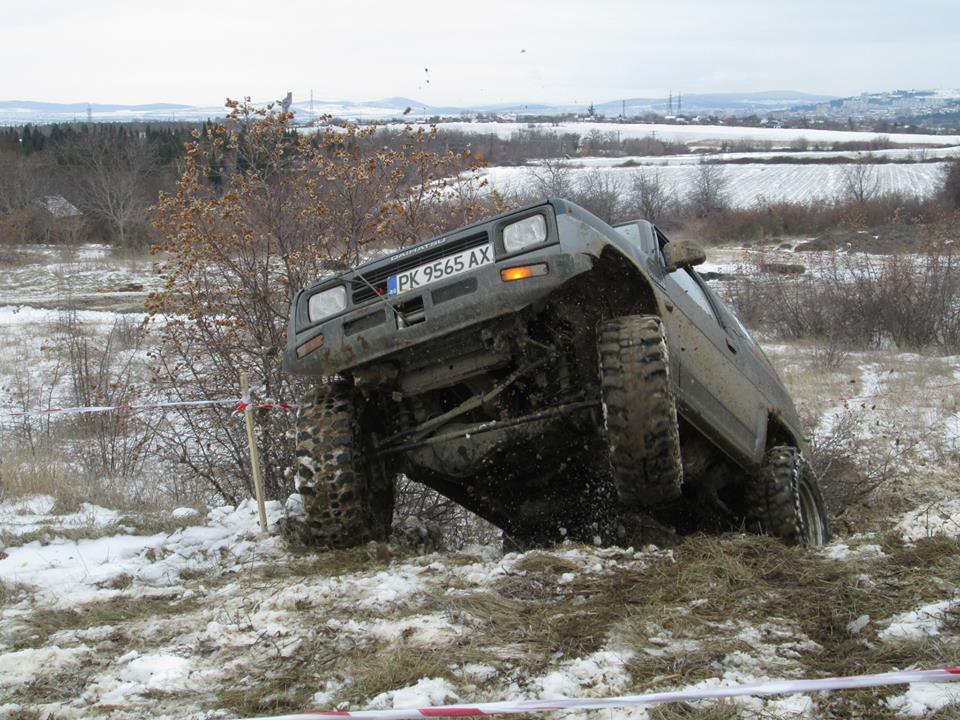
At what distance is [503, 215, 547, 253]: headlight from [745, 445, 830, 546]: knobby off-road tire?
2343 millimetres

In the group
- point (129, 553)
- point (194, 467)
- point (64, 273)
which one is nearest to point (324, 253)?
point (194, 467)

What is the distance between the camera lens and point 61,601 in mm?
4703

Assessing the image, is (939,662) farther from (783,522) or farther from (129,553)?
(129,553)

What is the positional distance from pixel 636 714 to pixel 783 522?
332cm

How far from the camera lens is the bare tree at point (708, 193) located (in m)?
48.3

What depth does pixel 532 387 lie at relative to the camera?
17.8 ft

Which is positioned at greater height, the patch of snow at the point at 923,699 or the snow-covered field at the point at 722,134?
the snow-covered field at the point at 722,134

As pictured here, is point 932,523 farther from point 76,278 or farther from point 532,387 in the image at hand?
point 76,278

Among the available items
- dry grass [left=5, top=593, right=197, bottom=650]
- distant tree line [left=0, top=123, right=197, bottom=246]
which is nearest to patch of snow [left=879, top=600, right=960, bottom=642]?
dry grass [left=5, top=593, right=197, bottom=650]

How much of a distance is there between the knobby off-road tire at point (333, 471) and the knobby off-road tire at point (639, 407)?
4.64 ft

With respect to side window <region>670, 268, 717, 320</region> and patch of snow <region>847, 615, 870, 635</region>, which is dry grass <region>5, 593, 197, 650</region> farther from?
side window <region>670, 268, 717, 320</region>

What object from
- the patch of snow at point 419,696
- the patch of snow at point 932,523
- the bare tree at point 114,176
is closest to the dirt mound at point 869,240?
the bare tree at point 114,176

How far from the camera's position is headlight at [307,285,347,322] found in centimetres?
529

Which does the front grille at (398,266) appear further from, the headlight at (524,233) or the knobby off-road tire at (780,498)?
the knobby off-road tire at (780,498)
